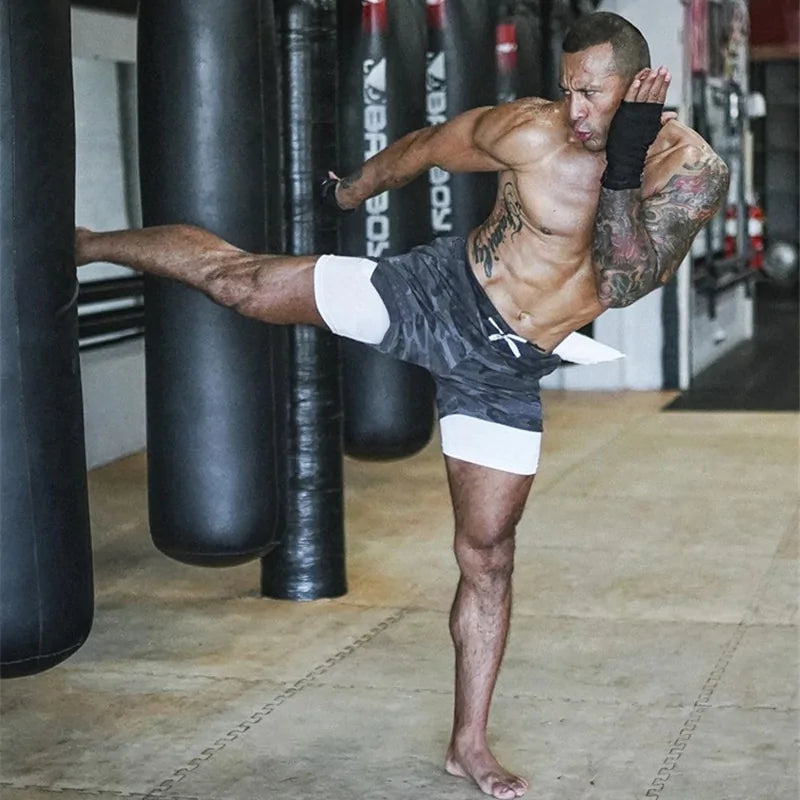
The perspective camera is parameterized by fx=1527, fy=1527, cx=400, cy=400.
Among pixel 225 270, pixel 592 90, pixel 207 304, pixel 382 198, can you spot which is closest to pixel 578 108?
pixel 592 90

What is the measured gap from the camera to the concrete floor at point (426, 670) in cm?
336

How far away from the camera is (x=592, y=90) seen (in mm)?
2809

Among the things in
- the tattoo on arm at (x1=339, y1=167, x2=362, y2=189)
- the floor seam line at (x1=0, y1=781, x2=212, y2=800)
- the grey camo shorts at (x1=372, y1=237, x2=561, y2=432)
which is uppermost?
the tattoo on arm at (x1=339, y1=167, x2=362, y2=189)

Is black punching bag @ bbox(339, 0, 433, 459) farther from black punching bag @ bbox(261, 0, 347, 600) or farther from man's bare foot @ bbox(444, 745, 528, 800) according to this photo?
man's bare foot @ bbox(444, 745, 528, 800)

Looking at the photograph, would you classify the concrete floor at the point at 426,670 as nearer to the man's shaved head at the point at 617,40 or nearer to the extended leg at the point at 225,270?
the extended leg at the point at 225,270

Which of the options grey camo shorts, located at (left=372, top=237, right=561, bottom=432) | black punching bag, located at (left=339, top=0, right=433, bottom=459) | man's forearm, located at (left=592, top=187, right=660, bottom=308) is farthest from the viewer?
black punching bag, located at (left=339, top=0, right=433, bottom=459)

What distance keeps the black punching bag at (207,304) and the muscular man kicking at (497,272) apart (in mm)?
137

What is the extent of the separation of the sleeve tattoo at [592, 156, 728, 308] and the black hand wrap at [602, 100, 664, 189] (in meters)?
0.09

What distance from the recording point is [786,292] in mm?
17016

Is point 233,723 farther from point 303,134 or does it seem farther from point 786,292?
point 786,292

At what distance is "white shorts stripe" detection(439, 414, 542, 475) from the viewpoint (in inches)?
126

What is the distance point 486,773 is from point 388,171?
1293mm

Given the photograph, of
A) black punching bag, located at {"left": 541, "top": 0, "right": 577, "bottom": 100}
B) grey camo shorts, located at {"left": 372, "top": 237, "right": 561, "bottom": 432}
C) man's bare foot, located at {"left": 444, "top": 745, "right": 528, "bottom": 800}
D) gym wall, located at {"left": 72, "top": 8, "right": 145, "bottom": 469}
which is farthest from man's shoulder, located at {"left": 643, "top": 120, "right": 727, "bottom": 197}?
gym wall, located at {"left": 72, "top": 8, "right": 145, "bottom": 469}

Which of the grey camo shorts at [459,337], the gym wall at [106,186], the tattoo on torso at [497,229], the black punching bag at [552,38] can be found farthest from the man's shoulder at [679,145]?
the gym wall at [106,186]
